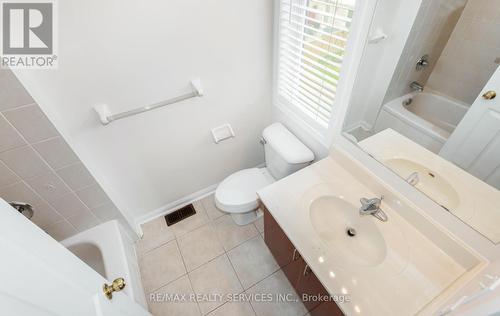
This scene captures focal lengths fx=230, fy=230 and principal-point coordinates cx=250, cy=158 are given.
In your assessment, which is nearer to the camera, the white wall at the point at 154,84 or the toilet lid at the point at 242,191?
the white wall at the point at 154,84

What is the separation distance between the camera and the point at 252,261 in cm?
169

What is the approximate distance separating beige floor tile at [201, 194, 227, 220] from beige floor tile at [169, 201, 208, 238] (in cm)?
4

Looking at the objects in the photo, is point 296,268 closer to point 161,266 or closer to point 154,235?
point 161,266

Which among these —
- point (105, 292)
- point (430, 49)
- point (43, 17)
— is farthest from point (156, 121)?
point (430, 49)

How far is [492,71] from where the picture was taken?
71 centimetres

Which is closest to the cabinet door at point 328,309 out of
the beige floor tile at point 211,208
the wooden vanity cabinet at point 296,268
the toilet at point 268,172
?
the wooden vanity cabinet at point 296,268

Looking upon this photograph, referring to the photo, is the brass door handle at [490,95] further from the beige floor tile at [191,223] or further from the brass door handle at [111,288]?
the beige floor tile at [191,223]

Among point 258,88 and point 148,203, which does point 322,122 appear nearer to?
point 258,88

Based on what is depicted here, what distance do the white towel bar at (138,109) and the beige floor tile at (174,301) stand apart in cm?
116

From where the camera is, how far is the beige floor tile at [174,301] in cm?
149

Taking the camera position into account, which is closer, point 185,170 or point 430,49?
point 430,49

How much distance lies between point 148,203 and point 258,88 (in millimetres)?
1261

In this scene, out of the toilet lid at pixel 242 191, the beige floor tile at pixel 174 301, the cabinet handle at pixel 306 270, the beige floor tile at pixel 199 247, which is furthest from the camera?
the beige floor tile at pixel 199 247

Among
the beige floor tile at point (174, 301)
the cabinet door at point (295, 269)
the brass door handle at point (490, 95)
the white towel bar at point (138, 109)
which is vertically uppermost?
the brass door handle at point (490, 95)
